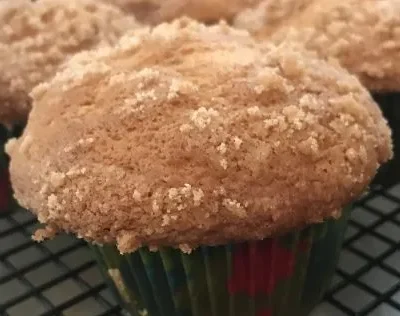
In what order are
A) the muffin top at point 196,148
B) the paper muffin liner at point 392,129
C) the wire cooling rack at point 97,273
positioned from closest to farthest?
the muffin top at point 196,148
the wire cooling rack at point 97,273
the paper muffin liner at point 392,129

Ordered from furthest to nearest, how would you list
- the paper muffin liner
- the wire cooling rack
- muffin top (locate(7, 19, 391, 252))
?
the paper muffin liner, the wire cooling rack, muffin top (locate(7, 19, 391, 252))

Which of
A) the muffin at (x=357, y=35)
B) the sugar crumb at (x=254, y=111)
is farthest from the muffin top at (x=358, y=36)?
the sugar crumb at (x=254, y=111)

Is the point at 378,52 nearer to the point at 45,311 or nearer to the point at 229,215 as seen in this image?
the point at 229,215

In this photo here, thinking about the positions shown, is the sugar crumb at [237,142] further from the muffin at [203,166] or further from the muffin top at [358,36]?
the muffin top at [358,36]

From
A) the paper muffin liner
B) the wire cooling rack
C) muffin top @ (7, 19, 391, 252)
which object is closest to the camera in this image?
muffin top @ (7, 19, 391, 252)

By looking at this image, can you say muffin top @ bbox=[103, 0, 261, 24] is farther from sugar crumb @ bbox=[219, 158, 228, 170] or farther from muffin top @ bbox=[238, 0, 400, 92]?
sugar crumb @ bbox=[219, 158, 228, 170]

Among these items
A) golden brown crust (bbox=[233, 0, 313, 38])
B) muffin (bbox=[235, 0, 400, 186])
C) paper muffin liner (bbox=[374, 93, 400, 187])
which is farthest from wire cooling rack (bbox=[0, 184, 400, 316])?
golden brown crust (bbox=[233, 0, 313, 38])
